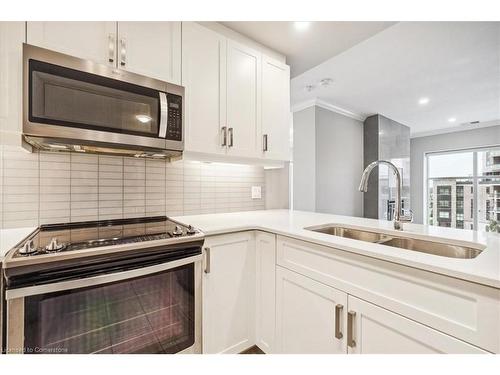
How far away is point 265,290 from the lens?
1.42 meters

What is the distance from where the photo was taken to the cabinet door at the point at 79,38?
1059 mm

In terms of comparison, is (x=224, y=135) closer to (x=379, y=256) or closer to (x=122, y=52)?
(x=122, y=52)

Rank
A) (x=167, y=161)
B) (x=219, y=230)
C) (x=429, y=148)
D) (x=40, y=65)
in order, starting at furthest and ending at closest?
(x=429, y=148), (x=167, y=161), (x=219, y=230), (x=40, y=65)

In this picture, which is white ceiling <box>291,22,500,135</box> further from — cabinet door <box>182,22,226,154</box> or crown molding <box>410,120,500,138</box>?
cabinet door <box>182,22,226,154</box>

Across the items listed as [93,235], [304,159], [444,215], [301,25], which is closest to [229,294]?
[93,235]

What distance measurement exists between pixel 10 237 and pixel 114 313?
2.05 feet

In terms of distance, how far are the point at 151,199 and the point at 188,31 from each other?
44.7 inches

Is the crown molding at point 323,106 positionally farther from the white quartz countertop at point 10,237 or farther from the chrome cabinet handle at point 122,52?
the white quartz countertop at point 10,237

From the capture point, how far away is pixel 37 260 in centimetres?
80

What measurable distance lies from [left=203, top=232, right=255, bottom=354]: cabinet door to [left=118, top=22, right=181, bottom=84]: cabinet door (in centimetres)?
103

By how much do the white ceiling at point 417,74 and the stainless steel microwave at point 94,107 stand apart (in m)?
1.38

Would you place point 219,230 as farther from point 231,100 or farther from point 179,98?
point 231,100

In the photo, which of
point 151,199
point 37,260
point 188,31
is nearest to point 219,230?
point 151,199
